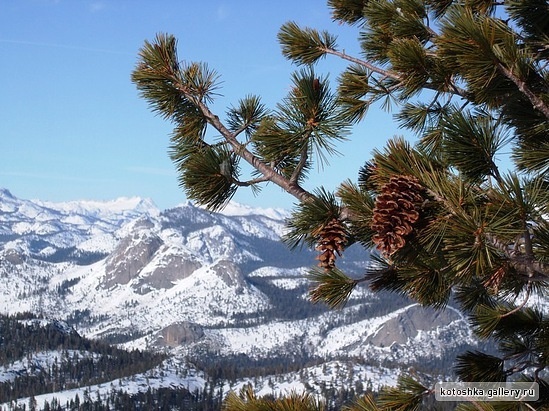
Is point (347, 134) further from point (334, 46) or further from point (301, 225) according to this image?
point (334, 46)

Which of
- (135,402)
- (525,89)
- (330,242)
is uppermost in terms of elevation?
(135,402)

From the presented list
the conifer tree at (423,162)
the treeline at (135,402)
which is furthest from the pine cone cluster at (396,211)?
the treeline at (135,402)

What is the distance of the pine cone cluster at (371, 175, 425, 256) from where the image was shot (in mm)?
3457

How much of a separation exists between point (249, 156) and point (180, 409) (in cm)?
19102

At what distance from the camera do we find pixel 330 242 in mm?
4004

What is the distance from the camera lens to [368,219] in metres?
3.98

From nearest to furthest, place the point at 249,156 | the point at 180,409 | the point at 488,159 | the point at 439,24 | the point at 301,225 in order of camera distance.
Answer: the point at 488,159 → the point at 439,24 → the point at 301,225 → the point at 249,156 → the point at 180,409

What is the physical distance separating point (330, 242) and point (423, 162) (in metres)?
0.78

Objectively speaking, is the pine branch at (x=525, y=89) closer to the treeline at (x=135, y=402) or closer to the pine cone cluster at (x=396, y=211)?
the pine cone cluster at (x=396, y=211)

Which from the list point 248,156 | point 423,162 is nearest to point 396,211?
point 423,162

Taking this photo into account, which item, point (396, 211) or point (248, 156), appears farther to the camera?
point (248, 156)

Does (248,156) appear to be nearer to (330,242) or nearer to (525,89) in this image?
(330,242)

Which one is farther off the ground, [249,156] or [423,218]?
[249,156]

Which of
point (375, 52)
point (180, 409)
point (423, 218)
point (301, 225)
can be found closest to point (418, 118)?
point (375, 52)
